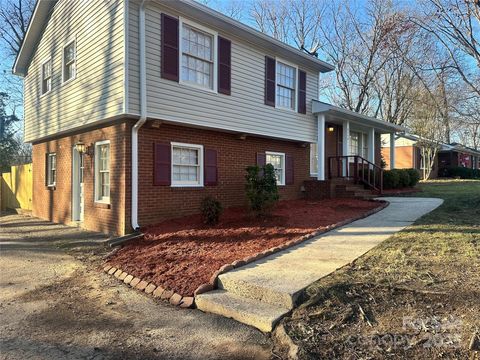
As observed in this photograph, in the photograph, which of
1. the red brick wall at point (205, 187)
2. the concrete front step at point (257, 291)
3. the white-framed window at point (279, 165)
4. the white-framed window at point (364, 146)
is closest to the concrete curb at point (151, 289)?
the concrete front step at point (257, 291)

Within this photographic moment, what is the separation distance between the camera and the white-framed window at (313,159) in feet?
51.2

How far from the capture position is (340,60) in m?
29.2

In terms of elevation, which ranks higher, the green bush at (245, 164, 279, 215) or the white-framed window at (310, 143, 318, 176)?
the white-framed window at (310, 143, 318, 176)

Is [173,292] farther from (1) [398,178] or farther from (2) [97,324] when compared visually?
(1) [398,178]

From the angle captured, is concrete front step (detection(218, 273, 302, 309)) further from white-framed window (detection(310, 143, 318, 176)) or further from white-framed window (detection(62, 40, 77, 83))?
white-framed window (detection(310, 143, 318, 176))

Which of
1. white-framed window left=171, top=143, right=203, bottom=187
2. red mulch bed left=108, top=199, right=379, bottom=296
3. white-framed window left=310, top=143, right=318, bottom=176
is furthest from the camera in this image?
white-framed window left=310, top=143, right=318, bottom=176

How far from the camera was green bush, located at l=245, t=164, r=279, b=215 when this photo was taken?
29.8ft

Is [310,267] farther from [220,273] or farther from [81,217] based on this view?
[81,217]

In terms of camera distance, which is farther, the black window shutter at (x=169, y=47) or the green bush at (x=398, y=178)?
the green bush at (x=398, y=178)

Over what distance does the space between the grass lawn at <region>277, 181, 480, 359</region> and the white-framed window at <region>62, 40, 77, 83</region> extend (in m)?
9.92

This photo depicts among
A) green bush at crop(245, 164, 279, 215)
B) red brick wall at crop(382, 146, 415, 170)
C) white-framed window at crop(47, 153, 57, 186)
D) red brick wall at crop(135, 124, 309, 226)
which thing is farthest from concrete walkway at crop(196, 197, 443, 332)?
red brick wall at crop(382, 146, 415, 170)

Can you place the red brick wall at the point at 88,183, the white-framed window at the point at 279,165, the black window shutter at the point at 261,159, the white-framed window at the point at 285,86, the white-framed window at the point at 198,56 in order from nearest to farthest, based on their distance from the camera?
the red brick wall at the point at 88,183 → the white-framed window at the point at 198,56 → the black window shutter at the point at 261,159 → the white-framed window at the point at 285,86 → the white-framed window at the point at 279,165

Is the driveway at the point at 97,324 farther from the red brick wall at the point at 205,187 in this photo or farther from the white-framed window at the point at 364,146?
the white-framed window at the point at 364,146

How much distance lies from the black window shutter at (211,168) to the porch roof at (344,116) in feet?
17.0
